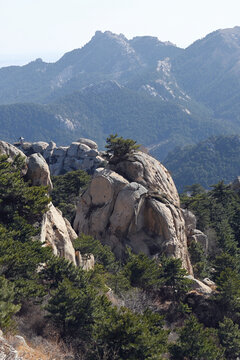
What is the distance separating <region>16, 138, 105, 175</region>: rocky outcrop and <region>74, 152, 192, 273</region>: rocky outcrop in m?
58.7

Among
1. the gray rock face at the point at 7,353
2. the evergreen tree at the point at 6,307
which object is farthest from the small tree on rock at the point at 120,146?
the gray rock face at the point at 7,353

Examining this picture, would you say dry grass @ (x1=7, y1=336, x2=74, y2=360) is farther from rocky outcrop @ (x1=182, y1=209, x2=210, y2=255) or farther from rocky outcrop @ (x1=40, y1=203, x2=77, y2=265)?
rocky outcrop @ (x1=182, y1=209, x2=210, y2=255)

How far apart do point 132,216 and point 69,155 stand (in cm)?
7370

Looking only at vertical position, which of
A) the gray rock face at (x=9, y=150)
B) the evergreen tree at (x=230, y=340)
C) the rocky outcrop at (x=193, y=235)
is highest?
the gray rock face at (x=9, y=150)

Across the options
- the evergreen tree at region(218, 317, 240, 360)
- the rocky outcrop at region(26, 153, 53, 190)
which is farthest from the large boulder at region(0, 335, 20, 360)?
the rocky outcrop at region(26, 153, 53, 190)

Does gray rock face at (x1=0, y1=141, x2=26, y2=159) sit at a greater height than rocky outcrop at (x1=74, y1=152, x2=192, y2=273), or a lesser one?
greater

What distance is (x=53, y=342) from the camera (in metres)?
19.8

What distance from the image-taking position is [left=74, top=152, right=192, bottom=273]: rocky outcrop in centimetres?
4059

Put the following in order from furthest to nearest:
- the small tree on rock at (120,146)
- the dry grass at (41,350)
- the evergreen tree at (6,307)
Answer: the small tree on rock at (120,146) < the evergreen tree at (6,307) < the dry grass at (41,350)

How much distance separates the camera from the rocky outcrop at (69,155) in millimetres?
104250

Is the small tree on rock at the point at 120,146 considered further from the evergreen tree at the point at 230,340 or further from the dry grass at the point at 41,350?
the dry grass at the point at 41,350

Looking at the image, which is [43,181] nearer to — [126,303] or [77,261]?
[77,261]

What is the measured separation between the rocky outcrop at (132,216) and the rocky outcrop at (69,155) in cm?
5872

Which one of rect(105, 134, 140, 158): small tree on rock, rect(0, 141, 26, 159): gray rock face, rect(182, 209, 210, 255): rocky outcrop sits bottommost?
rect(182, 209, 210, 255): rocky outcrop
